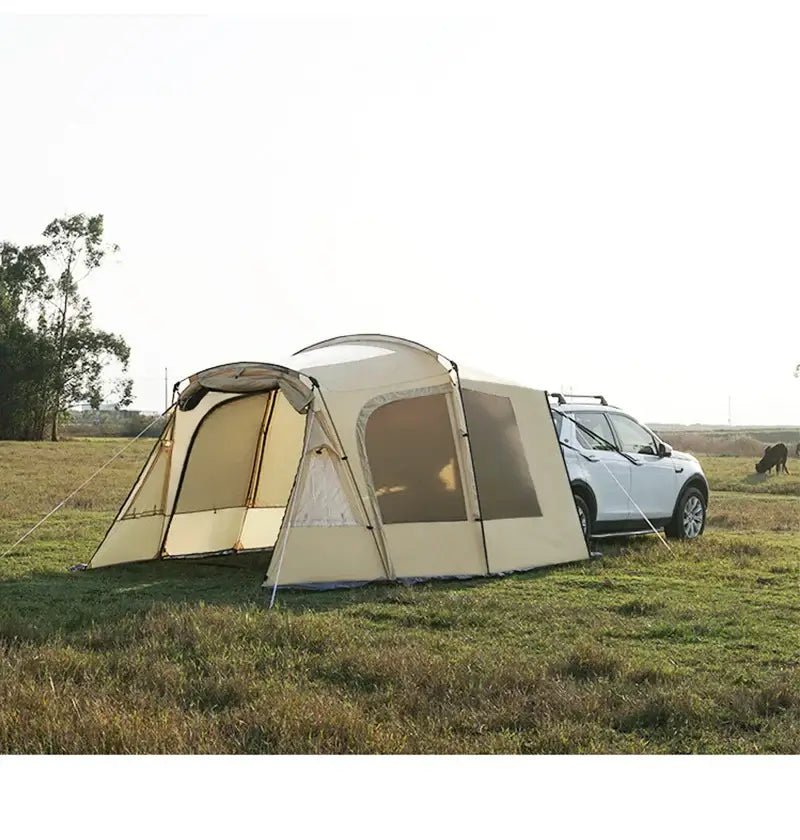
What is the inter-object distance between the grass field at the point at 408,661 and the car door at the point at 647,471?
4.12ft

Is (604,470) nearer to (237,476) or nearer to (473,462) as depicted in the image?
(473,462)

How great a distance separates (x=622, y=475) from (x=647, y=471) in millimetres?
501

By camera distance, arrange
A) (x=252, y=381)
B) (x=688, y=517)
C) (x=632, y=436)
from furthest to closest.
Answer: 1. (x=688, y=517)
2. (x=632, y=436)
3. (x=252, y=381)

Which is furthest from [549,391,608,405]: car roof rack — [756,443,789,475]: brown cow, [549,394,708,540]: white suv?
[756,443,789,475]: brown cow

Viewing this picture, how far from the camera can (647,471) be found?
13742 millimetres

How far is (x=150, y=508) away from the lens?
1241 cm

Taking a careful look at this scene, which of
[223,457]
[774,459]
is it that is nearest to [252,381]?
[223,457]

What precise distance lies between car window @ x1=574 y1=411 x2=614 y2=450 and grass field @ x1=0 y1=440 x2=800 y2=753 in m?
1.39

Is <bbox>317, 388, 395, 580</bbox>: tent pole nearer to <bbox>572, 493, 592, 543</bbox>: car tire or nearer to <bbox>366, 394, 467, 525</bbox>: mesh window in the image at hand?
<bbox>366, 394, 467, 525</bbox>: mesh window

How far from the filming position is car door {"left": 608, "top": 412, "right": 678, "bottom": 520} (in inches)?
536

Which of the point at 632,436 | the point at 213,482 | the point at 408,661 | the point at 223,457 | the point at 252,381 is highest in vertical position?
the point at 252,381

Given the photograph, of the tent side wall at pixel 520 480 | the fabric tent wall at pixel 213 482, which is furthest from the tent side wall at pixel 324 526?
the fabric tent wall at pixel 213 482

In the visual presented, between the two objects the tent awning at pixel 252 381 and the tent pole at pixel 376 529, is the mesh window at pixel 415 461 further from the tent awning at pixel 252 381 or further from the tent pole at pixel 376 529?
the tent awning at pixel 252 381

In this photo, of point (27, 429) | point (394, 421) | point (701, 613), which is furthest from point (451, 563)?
point (27, 429)
